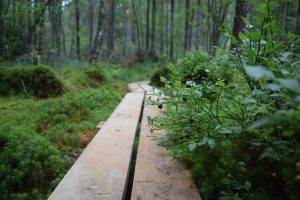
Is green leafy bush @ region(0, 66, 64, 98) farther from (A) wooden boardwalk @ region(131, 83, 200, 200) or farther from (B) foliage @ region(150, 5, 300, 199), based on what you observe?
(B) foliage @ region(150, 5, 300, 199)

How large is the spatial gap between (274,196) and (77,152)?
8.26 feet

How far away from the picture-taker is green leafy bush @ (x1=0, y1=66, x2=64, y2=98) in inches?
241

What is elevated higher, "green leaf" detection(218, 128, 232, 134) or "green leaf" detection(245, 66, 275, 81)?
"green leaf" detection(245, 66, 275, 81)

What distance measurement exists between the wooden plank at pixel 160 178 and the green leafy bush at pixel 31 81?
4.48m

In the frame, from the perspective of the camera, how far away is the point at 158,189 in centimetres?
174

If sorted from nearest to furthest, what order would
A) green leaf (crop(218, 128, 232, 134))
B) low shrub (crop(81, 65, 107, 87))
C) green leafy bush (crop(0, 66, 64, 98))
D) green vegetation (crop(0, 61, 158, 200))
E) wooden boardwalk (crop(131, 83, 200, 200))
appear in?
green leaf (crop(218, 128, 232, 134))
wooden boardwalk (crop(131, 83, 200, 200))
green vegetation (crop(0, 61, 158, 200))
green leafy bush (crop(0, 66, 64, 98))
low shrub (crop(81, 65, 107, 87))

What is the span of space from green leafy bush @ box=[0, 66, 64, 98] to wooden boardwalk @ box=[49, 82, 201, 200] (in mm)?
3931

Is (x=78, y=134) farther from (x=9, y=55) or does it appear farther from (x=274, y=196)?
(x=9, y=55)

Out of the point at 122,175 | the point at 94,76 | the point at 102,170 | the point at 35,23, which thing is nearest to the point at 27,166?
the point at 102,170

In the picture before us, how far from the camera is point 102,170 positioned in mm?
2043

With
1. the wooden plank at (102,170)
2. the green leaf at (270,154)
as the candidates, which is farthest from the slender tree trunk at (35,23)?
the green leaf at (270,154)

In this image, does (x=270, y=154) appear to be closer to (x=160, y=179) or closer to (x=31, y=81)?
(x=160, y=179)

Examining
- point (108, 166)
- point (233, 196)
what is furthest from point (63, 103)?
point (233, 196)


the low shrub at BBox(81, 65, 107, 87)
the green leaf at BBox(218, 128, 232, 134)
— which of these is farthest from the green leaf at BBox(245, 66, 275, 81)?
the low shrub at BBox(81, 65, 107, 87)
